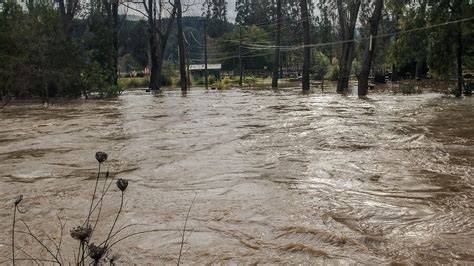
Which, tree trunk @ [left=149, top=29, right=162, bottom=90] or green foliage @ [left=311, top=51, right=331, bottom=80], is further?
green foliage @ [left=311, top=51, right=331, bottom=80]

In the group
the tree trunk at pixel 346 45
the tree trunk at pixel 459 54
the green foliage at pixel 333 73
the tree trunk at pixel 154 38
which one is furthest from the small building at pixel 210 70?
the tree trunk at pixel 459 54

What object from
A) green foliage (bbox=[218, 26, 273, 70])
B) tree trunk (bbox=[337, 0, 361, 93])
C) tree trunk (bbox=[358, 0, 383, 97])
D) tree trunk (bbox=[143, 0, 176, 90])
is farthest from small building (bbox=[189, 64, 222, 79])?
tree trunk (bbox=[358, 0, 383, 97])

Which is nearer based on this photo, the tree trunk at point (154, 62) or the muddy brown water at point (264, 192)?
the muddy brown water at point (264, 192)

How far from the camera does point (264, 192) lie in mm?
4332

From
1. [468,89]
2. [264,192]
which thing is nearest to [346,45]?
[468,89]

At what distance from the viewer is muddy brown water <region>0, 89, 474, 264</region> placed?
2992mm

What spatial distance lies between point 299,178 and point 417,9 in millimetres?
18583

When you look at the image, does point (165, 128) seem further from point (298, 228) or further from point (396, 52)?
point (396, 52)

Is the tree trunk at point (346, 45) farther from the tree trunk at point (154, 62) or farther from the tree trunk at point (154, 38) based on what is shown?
the tree trunk at point (154, 62)

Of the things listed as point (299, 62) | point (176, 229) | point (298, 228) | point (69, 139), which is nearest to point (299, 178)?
point (298, 228)

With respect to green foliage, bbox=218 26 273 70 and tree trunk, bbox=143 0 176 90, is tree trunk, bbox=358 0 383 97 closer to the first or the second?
tree trunk, bbox=143 0 176 90

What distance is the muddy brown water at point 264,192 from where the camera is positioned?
9.82 feet

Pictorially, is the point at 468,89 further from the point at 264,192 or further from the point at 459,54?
the point at 264,192

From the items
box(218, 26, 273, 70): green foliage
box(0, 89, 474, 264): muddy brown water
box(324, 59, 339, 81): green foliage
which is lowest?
box(0, 89, 474, 264): muddy brown water
